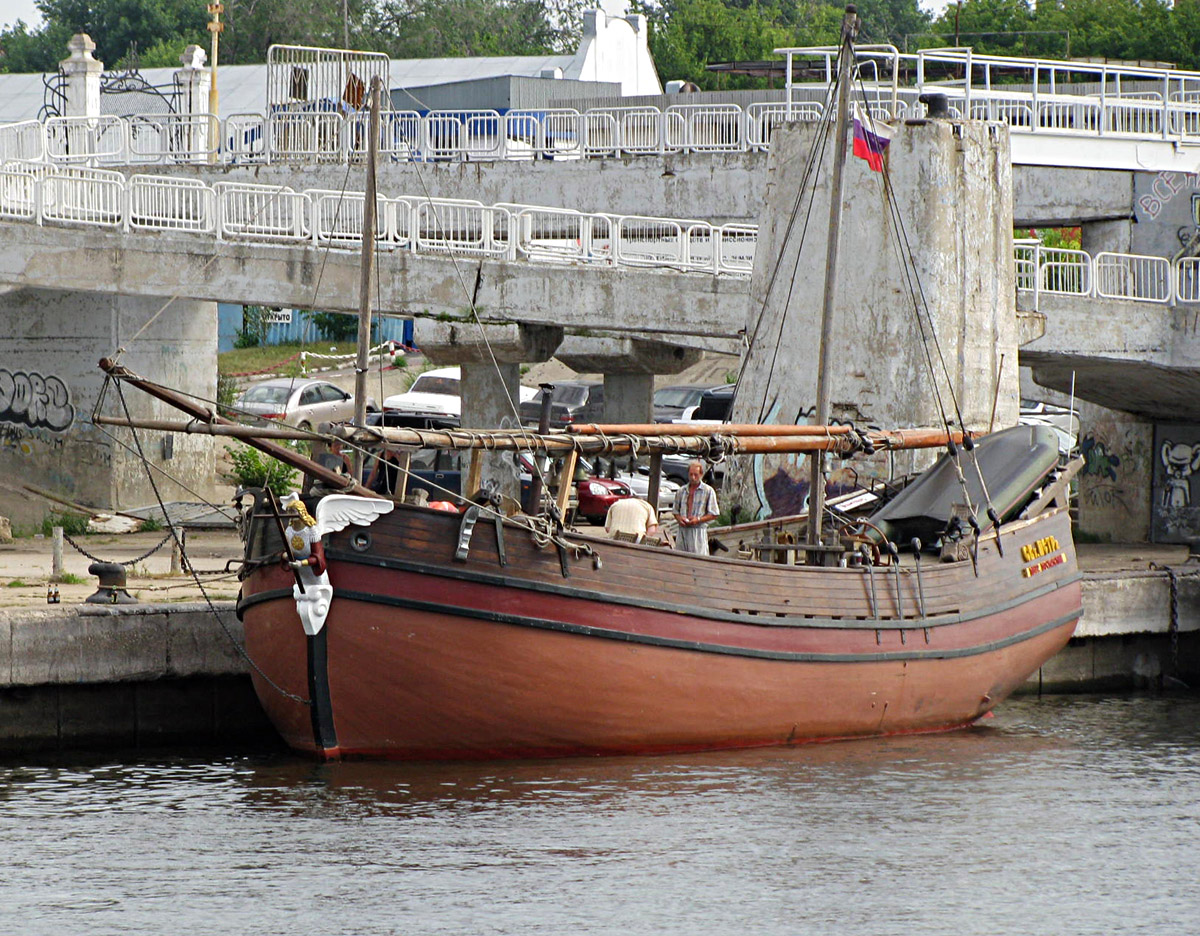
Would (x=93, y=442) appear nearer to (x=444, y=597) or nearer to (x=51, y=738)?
(x=51, y=738)

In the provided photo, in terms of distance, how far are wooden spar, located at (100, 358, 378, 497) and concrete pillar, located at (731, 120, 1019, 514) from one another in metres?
8.43

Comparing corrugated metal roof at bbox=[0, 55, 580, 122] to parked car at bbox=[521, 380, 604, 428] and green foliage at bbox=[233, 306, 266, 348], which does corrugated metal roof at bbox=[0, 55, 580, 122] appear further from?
parked car at bbox=[521, 380, 604, 428]

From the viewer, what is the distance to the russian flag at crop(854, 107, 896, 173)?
20.8 metres

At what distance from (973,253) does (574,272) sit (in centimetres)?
548

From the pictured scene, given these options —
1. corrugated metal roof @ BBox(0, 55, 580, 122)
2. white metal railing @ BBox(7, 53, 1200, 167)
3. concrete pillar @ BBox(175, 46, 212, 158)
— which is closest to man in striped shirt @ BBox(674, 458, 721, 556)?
white metal railing @ BBox(7, 53, 1200, 167)

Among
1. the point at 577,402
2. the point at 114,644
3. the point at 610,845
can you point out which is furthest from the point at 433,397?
the point at 610,845

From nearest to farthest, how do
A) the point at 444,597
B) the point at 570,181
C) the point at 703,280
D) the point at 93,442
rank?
the point at 444,597 → the point at 703,280 → the point at 93,442 → the point at 570,181

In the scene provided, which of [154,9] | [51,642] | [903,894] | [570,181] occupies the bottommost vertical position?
[903,894]

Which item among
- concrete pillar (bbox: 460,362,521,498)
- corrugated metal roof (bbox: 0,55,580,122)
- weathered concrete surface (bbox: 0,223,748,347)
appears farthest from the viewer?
corrugated metal roof (bbox: 0,55,580,122)

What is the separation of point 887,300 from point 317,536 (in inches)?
380

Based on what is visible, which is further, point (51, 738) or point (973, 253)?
point (973, 253)

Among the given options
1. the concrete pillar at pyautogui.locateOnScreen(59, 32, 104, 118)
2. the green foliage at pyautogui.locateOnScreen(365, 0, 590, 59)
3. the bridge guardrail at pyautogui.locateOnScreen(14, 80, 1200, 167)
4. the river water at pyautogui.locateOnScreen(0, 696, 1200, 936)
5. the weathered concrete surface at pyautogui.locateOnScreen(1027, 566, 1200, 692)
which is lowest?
the river water at pyautogui.locateOnScreen(0, 696, 1200, 936)

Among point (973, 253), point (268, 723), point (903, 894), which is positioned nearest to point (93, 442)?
point (268, 723)

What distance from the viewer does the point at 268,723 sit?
61.0 feet
